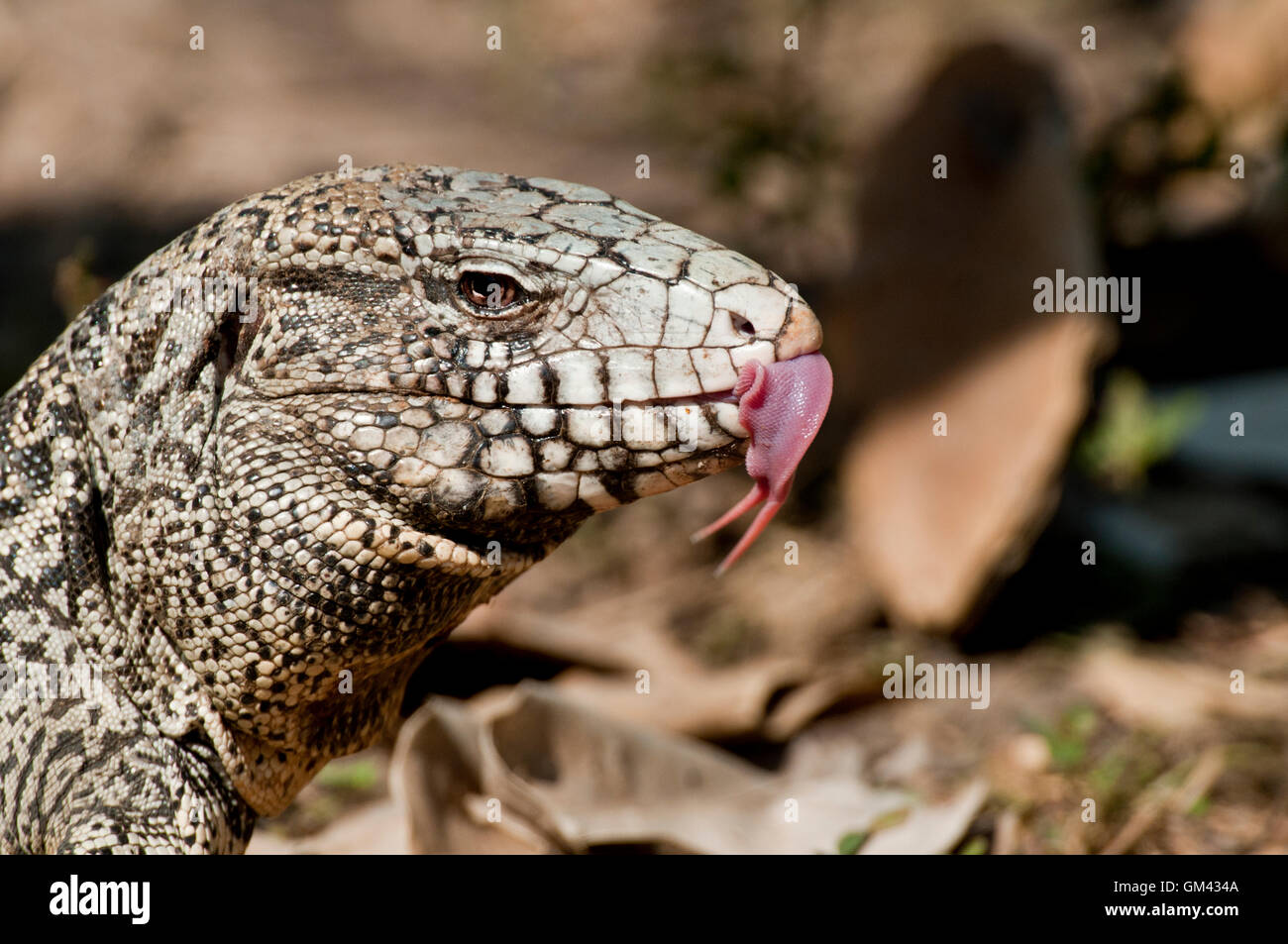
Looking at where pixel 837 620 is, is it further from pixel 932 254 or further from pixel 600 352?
pixel 600 352

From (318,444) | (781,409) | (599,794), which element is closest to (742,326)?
(781,409)

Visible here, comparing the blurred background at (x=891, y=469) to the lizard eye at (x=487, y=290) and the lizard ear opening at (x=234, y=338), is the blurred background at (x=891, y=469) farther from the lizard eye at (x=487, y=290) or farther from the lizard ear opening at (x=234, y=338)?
the lizard eye at (x=487, y=290)

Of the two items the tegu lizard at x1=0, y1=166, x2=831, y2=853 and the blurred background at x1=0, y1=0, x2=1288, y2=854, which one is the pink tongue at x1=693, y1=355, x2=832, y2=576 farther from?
the blurred background at x1=0, y1=0, x2=1288, y2=854

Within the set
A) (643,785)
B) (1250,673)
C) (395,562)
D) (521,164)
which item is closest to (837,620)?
(1250,673)

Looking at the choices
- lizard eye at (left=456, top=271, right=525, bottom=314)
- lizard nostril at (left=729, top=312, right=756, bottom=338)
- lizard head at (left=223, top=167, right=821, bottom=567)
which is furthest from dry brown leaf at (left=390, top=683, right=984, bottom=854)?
lizard nostril at (left=729, top=312, right=756, bottom=338)

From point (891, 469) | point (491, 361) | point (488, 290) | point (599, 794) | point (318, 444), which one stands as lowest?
point (599, 794)

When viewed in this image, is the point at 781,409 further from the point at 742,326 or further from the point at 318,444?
the point at 318,444
